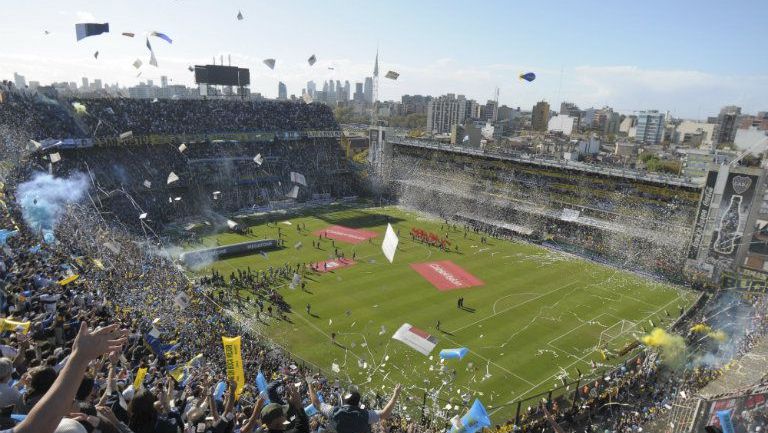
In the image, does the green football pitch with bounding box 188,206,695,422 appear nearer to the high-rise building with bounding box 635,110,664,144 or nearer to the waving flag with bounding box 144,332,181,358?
the waving flag with bounding box 144,332,181,358

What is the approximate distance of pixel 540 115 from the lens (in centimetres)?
13588

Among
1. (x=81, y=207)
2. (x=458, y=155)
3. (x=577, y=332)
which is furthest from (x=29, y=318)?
(x=458, y=155)

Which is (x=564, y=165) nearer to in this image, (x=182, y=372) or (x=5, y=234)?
(x=182, y=372)

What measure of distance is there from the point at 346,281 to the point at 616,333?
15.0 meters

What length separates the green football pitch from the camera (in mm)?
20141

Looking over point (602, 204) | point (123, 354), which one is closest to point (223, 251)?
point (123, 354)

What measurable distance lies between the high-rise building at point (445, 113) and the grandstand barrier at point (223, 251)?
110 m

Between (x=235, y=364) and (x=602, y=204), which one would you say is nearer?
(x=235, y=364)

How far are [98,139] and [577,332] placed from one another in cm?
4209

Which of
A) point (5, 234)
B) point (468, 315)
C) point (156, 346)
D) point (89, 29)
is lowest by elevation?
point (468, 315)

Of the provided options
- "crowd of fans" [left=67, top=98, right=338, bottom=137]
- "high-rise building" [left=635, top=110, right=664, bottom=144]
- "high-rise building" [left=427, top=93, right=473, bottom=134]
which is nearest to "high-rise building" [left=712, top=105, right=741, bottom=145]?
"high-rise building" [left=635, top=110, right=664, bottom=144]

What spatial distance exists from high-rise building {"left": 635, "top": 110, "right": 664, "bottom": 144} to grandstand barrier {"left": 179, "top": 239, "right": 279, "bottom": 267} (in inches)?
5279

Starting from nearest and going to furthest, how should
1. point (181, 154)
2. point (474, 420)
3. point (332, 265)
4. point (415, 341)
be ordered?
point (474, 420) < point (415, 341) < point (332, 265) < point (181, 154)

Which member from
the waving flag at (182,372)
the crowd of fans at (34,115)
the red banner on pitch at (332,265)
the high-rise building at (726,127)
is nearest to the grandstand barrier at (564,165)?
the red banner on pitch at (332,265)
